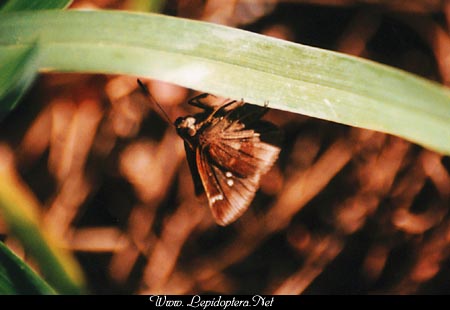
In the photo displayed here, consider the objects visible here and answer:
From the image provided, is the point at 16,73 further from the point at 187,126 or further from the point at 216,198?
the point at 216,198

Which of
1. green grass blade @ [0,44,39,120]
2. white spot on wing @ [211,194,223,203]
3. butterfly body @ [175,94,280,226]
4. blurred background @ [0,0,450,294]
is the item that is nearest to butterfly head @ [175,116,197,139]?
butterfly body @ [175,94,280,226]

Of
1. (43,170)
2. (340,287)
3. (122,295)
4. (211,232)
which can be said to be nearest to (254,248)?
(211,232)

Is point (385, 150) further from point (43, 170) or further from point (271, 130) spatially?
point (43, 170)

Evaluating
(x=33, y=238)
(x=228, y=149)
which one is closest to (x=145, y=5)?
(x=228, y=149)

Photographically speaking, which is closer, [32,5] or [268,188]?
[32,5]

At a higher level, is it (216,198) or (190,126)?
(190,126)

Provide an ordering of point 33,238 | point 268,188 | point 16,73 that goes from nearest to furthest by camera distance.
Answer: point 16,73 → point 33,238 → point 268,188

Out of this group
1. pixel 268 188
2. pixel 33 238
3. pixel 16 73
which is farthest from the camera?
pixel 268 188
